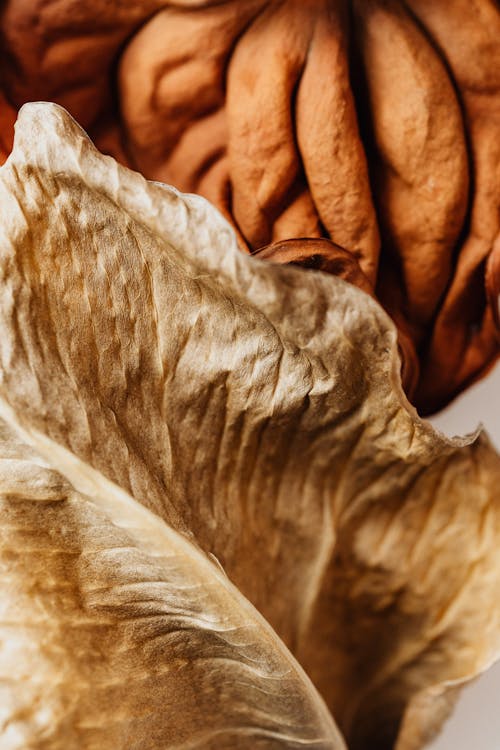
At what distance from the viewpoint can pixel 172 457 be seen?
334 mm

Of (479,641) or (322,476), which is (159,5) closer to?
(322,476)

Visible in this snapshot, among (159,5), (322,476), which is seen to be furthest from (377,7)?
(322,476)

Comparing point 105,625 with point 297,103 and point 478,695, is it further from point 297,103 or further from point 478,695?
point 478,695

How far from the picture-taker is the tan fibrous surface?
0.37 metres

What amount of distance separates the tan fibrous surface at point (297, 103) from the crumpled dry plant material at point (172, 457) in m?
0.09

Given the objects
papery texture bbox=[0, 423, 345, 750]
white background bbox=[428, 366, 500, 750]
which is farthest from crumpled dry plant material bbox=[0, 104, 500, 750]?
white background bbox=[428, 366, 500, 750]

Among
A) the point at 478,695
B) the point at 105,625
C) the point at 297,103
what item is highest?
the point at 297,103

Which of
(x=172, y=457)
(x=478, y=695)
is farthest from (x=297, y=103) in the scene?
(x=478, y=695)

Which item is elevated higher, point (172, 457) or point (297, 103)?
point (297, 103)

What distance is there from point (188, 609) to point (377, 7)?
26 centimetres

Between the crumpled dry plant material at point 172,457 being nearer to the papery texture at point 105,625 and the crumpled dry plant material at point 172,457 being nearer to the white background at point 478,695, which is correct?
the papery texture at point 105,625

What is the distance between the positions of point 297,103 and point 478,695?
42 centimetres

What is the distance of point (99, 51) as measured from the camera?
377 millimetres

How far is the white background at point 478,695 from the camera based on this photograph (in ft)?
1.92
